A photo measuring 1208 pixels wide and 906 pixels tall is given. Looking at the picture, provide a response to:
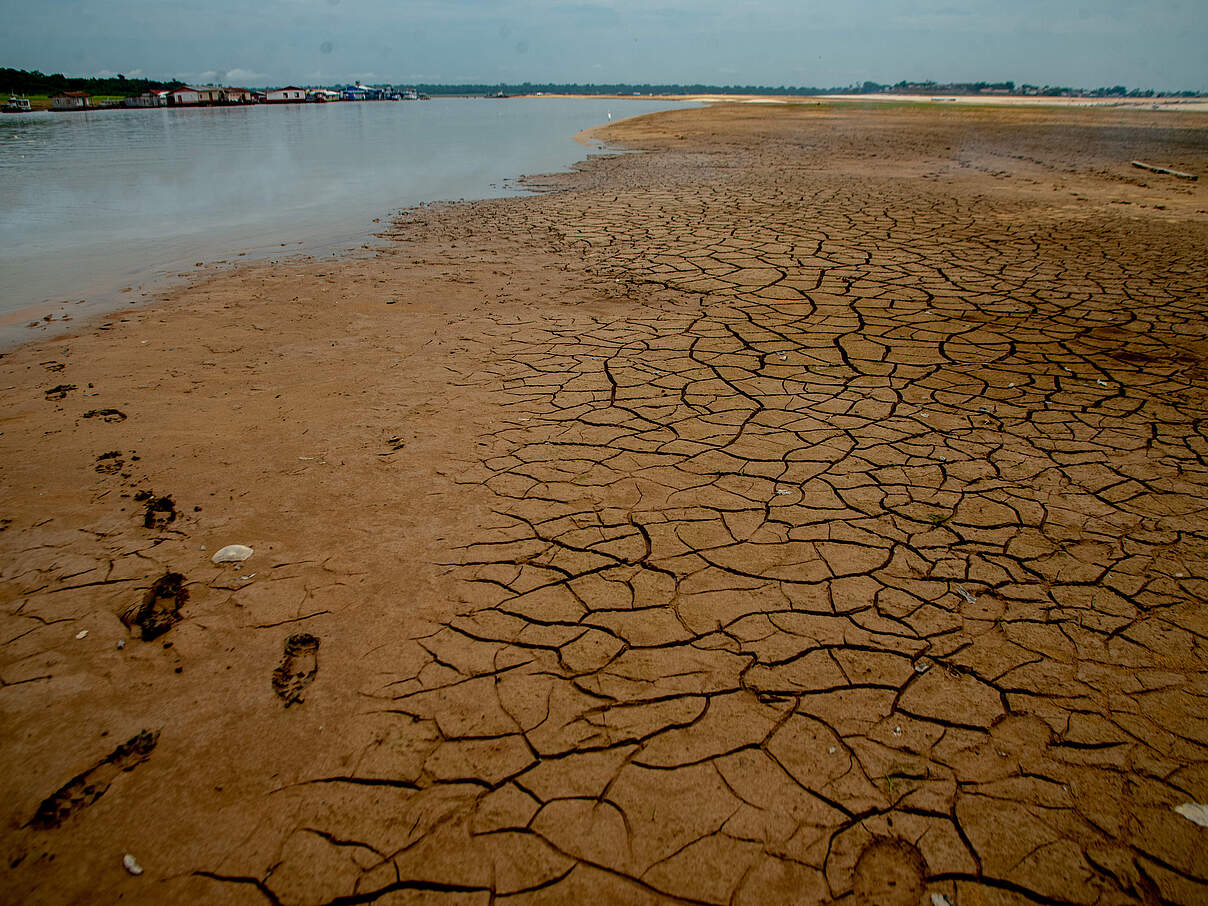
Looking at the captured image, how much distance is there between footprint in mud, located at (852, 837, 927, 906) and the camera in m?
1.35

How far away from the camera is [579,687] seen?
73.8 inches

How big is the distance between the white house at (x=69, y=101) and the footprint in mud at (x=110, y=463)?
67.1 metres

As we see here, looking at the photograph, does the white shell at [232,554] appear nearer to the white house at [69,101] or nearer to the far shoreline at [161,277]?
the far shoreline at [161,277]

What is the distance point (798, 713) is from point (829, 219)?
7993 millimetres

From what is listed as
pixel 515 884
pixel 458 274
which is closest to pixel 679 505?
pixel 515 884

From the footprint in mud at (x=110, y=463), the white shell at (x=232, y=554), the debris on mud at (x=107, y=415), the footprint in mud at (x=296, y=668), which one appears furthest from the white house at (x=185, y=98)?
the footprint in mud at (x=296, y=668)

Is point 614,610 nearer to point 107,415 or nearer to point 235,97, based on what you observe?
point 107,415

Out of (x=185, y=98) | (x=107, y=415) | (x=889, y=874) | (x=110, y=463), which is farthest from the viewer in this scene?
(x=185, y=98)

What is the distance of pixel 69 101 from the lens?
52.6m

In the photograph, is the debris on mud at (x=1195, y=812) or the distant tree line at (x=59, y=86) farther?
the distant tree line at (x=59, y=86)

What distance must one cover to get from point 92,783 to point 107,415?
2.71 m

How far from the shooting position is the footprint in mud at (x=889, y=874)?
4.44 ft

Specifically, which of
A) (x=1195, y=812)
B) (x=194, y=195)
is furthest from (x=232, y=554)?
(x=194, y=195)

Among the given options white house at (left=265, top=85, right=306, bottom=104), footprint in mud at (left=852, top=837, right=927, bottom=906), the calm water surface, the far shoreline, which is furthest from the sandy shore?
white house at (left=265, top=85, right=306, bottom=104)
